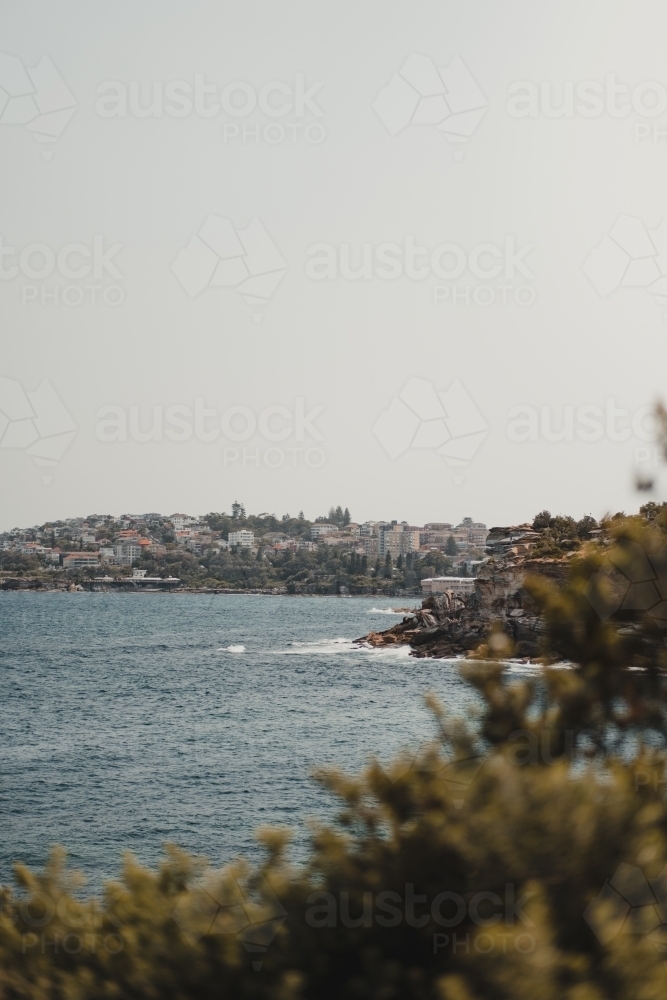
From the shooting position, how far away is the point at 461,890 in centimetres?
400

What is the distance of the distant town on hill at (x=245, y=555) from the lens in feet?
471

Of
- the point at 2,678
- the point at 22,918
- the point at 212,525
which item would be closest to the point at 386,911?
the point at 22,918

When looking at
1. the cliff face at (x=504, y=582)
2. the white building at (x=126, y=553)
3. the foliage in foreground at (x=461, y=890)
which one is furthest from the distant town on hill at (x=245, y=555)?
the foliage in foreground at (x=461, y=890)

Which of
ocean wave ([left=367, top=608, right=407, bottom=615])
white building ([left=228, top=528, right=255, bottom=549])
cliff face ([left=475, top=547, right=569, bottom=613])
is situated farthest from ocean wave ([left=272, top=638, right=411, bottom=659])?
white building ([left=228, top=528, right=255, bottom=549])

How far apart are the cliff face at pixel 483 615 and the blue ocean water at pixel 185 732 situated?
2.35 meters

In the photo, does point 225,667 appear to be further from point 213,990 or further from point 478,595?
point 213,990

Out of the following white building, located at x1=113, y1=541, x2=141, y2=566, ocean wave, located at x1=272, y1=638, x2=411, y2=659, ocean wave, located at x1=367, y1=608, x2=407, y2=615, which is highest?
white building, located at x1=113, y1=541, x2=141, y2=566

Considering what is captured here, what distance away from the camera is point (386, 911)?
418cm

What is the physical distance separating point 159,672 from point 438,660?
14726mm

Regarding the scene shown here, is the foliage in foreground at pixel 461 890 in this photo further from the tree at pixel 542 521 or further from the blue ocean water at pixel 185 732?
the tree at pixel 542 521

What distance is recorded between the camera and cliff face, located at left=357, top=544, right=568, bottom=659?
4522 cm

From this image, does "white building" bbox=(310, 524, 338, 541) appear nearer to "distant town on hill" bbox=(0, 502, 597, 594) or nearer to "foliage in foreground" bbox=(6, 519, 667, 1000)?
"distant town on hill" bbox=(0, 502, 597, 594)

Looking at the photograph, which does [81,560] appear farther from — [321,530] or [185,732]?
[185,732]

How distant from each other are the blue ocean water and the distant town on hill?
235ft
